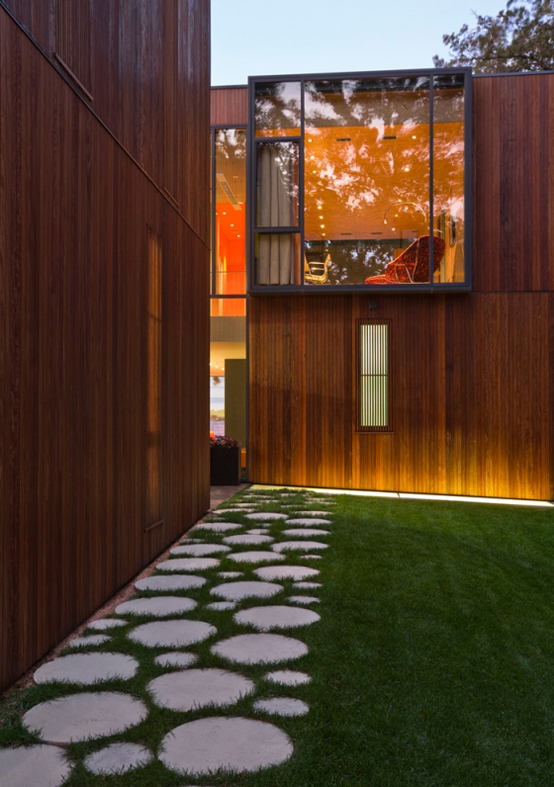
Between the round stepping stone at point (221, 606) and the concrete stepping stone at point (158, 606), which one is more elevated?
the round stepping stone at point (221, 606)

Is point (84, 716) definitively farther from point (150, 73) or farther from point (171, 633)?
point (150, 73)

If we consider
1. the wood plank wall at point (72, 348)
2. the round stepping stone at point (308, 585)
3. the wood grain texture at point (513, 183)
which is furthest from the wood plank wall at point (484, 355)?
the round stepping stone at point (308, 585)

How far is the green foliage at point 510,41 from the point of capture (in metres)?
14.5

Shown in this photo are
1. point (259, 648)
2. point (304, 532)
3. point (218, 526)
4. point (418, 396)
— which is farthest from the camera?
point (418, 396)

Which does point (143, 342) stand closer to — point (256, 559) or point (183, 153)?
point (256, 559)

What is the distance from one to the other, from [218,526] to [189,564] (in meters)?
1.38

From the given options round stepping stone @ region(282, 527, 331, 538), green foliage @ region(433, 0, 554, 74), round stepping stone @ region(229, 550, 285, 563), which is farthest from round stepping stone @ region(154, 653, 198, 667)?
green foliage @ region(433, 0, 554, 74)

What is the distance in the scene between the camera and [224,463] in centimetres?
896

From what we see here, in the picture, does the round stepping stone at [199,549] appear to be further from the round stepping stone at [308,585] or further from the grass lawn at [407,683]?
the round stepping stone at [308,585]

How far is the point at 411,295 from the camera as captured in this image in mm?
8625

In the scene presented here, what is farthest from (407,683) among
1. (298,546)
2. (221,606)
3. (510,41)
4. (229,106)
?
(510,41)

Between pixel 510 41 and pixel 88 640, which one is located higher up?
pixel 510 41

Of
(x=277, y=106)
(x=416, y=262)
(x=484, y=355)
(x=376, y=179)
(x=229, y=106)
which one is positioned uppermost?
(x=229, y=106)

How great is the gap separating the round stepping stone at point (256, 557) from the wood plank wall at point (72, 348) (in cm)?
56
